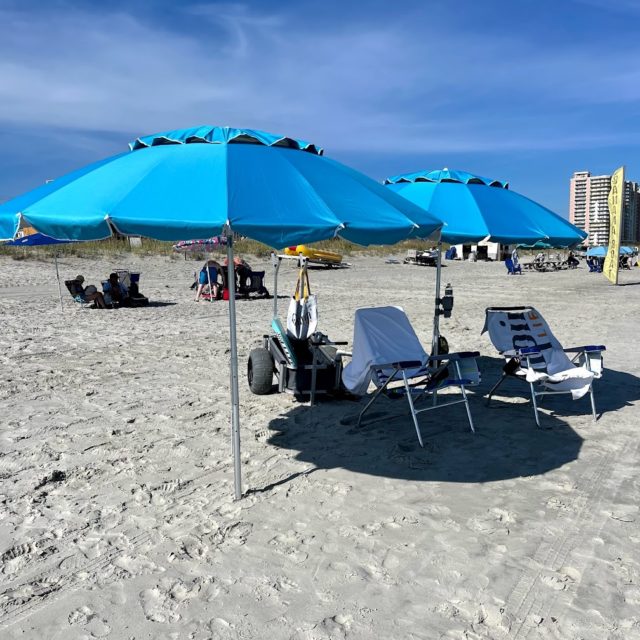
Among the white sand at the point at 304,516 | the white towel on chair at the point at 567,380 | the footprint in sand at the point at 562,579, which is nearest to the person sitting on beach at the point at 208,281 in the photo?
the white sand at the point at 304,516

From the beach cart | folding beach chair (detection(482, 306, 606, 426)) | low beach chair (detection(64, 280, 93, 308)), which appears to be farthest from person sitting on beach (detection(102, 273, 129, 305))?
folding beach chair (detection(482, 306, 606, 426))

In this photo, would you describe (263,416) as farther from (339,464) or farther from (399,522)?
(399,522)

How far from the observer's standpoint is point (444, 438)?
16.5 ft

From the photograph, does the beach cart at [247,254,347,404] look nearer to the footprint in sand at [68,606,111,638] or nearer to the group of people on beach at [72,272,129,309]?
the footprint in sand at [68,606,111,638]

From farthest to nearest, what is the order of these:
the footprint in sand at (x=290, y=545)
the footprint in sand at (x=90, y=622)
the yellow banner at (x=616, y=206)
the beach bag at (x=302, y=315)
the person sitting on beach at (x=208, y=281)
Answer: the yellow banner at (x=616, y=206)
the person sitting on beach at (x=208, y=281)
the beach bag at (x=302, y=315)
the footprint in sand at (x=290, y=545)
the footprint in sand at (x=90, y=622)

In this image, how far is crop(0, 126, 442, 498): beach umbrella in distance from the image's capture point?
306 centimetres

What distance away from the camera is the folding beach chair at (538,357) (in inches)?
217

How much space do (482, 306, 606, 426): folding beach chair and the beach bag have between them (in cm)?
178

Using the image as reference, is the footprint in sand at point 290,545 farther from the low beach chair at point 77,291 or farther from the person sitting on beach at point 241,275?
the person sitting on beach at point 241,275

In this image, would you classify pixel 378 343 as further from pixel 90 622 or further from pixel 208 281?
pixel 208 281

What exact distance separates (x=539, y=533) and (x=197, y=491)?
84.9 inches

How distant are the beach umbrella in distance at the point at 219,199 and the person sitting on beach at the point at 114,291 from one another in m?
10.3

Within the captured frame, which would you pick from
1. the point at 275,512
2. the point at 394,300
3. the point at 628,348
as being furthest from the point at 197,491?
the point at 394,300

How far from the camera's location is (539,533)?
3.45 metres
